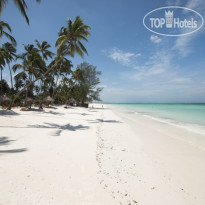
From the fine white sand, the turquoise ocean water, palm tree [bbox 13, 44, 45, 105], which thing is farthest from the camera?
palm tree [bbox 13, 44, 45, 105]

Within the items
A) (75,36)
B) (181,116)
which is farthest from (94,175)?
(181,116)

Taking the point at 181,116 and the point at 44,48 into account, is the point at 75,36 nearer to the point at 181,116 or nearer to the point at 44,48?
the point at 44,48

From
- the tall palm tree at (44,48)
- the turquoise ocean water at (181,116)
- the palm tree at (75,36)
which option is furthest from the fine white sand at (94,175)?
the tall palm tree at (44,48)

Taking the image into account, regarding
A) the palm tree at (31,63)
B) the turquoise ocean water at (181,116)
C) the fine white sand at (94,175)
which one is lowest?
the turquoise ocean water at (181,116)

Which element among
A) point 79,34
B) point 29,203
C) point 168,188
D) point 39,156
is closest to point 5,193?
point 29,203

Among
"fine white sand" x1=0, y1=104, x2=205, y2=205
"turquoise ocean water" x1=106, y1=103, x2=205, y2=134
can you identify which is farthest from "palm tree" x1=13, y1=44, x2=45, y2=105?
"turquoise ocean water" x1=106, y1=103, x2=205, y2=134

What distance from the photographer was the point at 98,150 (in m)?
3.92

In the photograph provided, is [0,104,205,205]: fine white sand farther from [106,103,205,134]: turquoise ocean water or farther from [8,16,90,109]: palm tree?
[8,16,90,109]: palm tree

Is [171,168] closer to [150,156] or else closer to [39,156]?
[150,156]

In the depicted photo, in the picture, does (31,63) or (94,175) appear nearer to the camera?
(94,175)

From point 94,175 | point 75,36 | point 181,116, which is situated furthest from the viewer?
point 181,116

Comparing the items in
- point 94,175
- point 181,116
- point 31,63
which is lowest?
point 181,116

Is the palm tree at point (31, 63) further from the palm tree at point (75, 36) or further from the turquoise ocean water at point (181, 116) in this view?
the turquoise ocean water at point (181, 116)

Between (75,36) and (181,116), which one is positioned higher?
(75,36)
